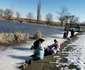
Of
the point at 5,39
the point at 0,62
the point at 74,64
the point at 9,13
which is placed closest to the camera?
the point at 74,64

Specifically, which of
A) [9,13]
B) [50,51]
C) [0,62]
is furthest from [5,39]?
[9,13]

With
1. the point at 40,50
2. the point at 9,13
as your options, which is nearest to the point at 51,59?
the point at 40,50

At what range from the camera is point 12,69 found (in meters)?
10.1

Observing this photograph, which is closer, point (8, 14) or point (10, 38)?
point (10, 38)

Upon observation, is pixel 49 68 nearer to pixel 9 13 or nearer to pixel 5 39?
pixel 5 39

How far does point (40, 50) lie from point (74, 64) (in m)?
2.15

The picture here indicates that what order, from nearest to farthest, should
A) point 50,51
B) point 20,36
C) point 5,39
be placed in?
point 50,51 < point 5,39 < point 20,36

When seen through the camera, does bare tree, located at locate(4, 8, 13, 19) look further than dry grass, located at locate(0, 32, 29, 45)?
Yes

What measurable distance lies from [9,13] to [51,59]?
4956 inches

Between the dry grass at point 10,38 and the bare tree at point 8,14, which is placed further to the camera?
the bare tree at point 8,14

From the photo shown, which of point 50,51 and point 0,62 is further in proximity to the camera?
point 50,51

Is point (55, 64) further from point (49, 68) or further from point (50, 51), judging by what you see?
point (50, 51)

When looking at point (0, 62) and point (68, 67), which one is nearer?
point (68, 67)

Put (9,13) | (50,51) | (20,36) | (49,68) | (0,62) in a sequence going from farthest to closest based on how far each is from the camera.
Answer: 1. (9,13)
2. (20,36)
3. (50,51)
4. (0,62)
5. (49,68)
